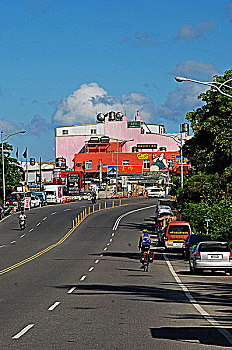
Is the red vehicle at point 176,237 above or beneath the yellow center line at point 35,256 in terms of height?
above

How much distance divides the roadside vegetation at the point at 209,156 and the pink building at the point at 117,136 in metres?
107

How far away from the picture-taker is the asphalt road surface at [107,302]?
1138cm

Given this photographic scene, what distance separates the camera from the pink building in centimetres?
16938

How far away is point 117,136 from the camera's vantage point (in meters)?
176

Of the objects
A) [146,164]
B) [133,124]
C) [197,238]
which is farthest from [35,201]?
[133,124]

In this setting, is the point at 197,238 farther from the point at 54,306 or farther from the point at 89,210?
the point at 89,210

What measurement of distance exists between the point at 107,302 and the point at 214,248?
404 inches

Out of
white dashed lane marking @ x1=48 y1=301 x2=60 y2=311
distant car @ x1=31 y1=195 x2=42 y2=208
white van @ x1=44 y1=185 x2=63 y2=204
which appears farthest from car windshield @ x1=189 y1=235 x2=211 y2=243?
white van @ x1=44 y1=185 x2=63 y2=204

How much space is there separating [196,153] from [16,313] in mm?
45610

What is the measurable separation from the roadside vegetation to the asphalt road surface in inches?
487

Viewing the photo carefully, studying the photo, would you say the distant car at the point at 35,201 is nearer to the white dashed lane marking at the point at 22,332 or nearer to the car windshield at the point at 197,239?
the car windshield at the point at 197,239

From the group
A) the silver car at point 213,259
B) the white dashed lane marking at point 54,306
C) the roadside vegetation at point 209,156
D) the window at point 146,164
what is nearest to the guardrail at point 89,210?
the roadside vegetation at point 209,156

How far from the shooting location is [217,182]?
54188mm

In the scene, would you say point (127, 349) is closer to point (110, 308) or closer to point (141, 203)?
point (110, 308)
